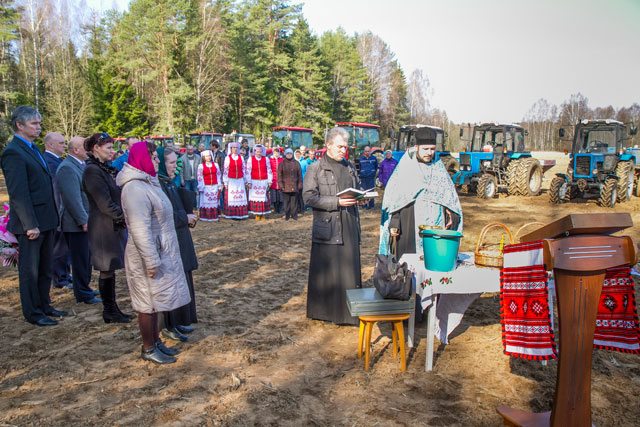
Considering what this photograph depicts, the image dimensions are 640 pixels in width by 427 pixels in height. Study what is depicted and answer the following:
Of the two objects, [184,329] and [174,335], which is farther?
[184,329]

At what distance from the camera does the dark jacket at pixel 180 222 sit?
3.83 m

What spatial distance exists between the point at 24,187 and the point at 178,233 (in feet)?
5.13

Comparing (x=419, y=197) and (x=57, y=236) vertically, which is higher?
(x=419, y=197)

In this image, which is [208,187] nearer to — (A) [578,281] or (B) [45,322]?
(B) [45,322]

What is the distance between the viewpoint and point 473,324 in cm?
461

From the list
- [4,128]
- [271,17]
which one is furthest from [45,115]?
[271,17]

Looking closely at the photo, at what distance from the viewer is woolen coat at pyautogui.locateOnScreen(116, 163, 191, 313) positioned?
126 inches

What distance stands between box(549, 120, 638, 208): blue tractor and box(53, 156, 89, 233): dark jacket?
12.9m

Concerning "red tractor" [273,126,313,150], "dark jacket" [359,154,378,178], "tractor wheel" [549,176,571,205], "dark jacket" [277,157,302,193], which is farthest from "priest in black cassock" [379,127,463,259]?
"red tractor" [273,126,313,150]

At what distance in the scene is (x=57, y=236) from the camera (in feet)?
18.2

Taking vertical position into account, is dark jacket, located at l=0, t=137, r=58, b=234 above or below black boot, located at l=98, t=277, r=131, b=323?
above

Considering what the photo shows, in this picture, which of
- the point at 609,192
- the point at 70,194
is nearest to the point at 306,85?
the point at 609,192

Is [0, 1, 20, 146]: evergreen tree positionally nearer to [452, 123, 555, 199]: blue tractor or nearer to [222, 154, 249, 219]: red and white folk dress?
[222, 154, 249, 219]: red and white folk dress

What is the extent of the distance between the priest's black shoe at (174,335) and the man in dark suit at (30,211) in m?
1.23
